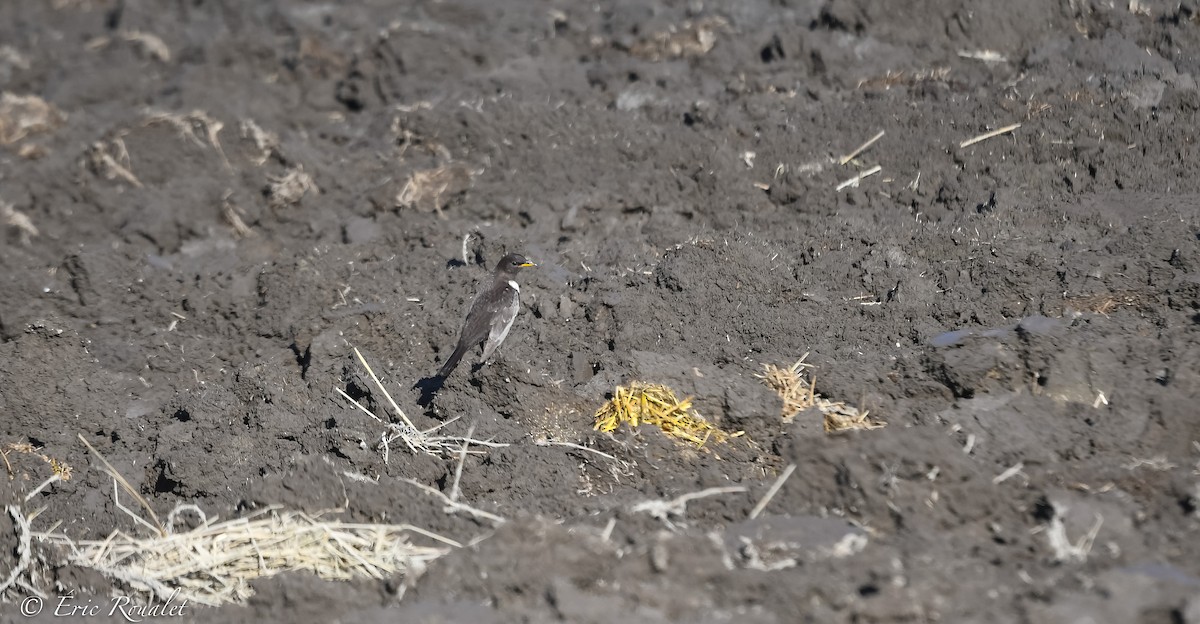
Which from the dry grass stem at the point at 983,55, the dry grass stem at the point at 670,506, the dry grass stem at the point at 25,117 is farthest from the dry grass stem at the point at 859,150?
the dry grass stem at the point at 25,117

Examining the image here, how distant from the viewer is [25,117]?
35.0ft

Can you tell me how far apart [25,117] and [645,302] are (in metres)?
6.81

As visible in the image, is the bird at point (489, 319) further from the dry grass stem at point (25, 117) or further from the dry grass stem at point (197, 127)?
the dry grass stem at point (25, 117)

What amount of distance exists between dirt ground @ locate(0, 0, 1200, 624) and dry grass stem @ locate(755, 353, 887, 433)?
7cm

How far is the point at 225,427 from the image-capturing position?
6297mm

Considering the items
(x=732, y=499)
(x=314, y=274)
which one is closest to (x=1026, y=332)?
(x=732, y=499)

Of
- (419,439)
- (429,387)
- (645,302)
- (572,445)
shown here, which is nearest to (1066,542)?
(572,445)

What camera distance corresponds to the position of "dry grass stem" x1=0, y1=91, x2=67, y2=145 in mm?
10531

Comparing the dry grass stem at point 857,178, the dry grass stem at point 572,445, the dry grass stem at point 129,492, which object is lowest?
the dry grass stem at point 129,492

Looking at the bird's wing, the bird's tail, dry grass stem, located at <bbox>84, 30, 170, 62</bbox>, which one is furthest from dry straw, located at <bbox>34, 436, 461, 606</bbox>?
dry grass stem, located at <bbox>84, 30, 170, 62</bbox>

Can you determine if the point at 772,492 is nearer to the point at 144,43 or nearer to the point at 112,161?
the point at 112,161

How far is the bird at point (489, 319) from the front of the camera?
6379mm

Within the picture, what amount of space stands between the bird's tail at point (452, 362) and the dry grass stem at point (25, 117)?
6196 mm

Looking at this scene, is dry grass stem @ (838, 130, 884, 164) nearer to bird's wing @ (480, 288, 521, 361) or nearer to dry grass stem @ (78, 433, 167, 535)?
bird's wing @ (480, 288, 521, 361)
